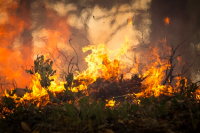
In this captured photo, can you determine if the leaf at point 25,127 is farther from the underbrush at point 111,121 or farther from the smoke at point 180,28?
the smoke at point 180,28

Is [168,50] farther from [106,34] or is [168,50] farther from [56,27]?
[56,27]

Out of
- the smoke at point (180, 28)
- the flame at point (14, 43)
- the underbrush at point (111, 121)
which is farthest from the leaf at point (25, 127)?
the flame at point (14, 43)

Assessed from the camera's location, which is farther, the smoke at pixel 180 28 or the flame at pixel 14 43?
the flame at pixel 14 43

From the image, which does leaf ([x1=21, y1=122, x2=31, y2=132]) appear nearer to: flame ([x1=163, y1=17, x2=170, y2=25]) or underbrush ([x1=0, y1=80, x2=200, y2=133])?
underbrush ([x1=0, y1=80, x2=200, y2=133])

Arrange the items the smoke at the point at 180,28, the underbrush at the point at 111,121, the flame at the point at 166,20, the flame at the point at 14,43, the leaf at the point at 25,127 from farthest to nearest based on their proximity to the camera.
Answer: the flame at the point at 14,43 < the flame at the point at 166,20 < the smoke at the point at 180,28 < the leaf at the point at 25,127 < the underbrush at the point at 111,121

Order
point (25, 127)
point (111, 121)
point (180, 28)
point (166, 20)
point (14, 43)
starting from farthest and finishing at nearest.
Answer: point (14, 43)
point (166, 20)
point (180, 28)
point (111, 121)
point (25, 127)

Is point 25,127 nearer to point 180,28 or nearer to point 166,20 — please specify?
point 180,28

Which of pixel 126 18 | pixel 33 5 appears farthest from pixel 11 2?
pixel 126 18

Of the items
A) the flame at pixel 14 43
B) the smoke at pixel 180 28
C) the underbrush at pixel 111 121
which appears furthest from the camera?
the flame at pixel 14 43

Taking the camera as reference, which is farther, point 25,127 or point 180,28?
point 180,28

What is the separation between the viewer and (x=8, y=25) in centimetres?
1433

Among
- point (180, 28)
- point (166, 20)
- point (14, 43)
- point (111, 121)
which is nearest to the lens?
point (111, 121)

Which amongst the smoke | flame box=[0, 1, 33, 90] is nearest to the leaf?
the smoke

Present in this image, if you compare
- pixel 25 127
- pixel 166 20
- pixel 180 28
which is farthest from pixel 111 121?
pixel 166 20
